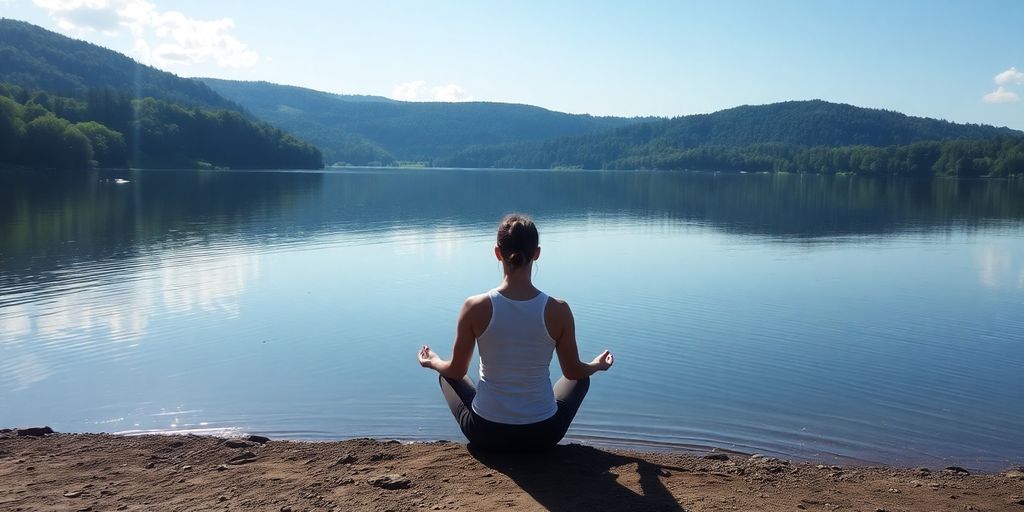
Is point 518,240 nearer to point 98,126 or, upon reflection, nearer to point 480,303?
point 480,303

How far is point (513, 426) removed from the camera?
5.66 metres

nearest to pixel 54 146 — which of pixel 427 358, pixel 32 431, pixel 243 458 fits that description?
pixel 32 431

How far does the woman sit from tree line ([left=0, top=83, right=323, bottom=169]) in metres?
96.4

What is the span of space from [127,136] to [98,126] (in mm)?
17630

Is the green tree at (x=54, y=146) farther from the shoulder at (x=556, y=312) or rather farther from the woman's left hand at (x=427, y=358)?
the shoulder at (x=556, y=312)

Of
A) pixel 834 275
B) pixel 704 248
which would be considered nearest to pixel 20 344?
pixel 834 275

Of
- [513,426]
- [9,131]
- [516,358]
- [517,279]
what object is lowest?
[513,426]

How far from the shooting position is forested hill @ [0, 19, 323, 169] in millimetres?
91000

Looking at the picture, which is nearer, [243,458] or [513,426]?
[513,426]

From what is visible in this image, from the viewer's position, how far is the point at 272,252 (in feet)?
78.7

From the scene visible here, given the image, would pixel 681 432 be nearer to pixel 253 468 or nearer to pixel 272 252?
pixel 253 468

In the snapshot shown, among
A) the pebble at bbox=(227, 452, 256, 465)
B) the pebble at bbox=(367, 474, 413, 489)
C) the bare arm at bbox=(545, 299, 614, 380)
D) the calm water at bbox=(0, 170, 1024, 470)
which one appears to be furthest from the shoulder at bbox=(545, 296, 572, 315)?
the calm water at bbox=(0, 170, 1024, 470)

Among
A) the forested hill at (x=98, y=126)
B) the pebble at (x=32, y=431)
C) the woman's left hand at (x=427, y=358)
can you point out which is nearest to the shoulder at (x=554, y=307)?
the woman's left hand at (x=427, y=358)

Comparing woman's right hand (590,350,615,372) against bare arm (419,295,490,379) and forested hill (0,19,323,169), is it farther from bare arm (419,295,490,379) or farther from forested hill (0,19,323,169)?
forested hill (0,19,323,169)
